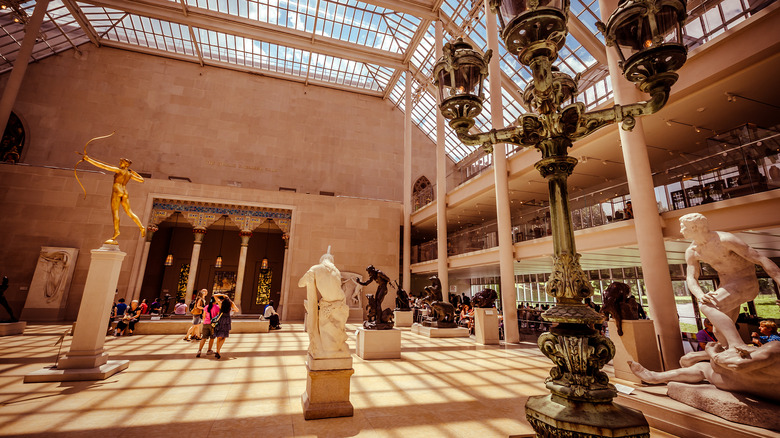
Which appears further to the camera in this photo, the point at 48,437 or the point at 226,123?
the point at 226,123

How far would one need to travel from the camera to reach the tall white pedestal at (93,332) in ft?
17.5

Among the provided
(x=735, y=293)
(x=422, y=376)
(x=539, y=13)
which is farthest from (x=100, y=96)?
(x=735, y=293)

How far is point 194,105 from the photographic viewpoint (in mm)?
20750

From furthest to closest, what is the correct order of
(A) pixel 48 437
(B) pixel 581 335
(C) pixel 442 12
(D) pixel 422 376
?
(C) pixel 442 12
(D) pixel 422 376
(A) pixel 48 437
(B) pixel 581 335

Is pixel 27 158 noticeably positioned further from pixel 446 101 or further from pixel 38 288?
pixel 446 101

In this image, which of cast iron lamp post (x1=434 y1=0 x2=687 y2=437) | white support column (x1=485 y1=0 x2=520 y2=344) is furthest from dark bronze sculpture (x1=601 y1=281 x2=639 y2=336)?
cast iron lamp post (x1=434 y1=0 x2=687 y2=437)

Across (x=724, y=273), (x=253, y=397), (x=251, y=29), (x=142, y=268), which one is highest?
(x=251, y=29)

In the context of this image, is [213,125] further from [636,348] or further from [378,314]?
[636,348]

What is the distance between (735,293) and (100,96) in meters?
27.6

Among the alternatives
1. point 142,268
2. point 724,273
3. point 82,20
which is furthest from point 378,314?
point 82,20

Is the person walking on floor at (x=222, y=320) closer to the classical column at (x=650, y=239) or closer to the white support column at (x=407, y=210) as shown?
the classical column at (x=650, y=239)

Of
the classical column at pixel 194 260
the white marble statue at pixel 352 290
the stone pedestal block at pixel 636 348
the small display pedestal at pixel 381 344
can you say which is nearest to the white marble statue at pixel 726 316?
the stone pedestal block at pixel 636 348

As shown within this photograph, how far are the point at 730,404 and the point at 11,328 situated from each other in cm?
1644

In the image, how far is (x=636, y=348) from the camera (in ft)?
19.4
